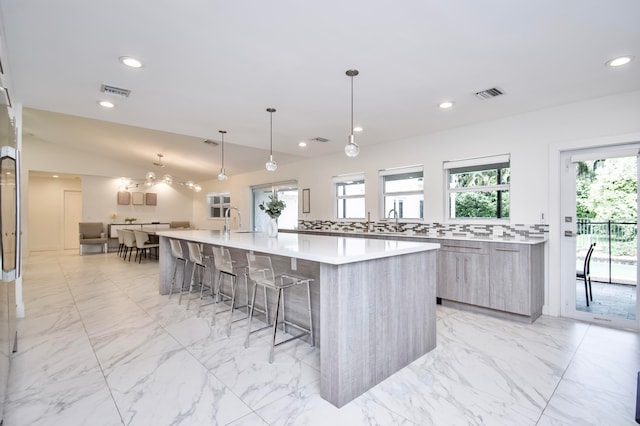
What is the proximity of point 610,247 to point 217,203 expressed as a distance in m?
10.1

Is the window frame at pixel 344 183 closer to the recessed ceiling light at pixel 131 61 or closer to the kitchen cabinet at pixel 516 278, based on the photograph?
the kitchen cabinet at pixel 516 278

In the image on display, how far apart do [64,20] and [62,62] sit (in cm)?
75

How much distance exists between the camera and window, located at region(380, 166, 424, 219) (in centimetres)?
502

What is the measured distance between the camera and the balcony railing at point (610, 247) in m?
3.27

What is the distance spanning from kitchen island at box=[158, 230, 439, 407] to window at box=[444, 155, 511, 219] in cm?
209

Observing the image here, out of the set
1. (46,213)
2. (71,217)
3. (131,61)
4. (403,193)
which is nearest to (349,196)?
(403,193)

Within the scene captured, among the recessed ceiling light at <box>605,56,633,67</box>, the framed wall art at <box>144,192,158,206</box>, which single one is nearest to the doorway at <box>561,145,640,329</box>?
the recessed ceiling light at <box>605,56,633,67</box>

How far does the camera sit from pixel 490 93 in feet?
10.6

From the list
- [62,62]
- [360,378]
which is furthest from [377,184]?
[62,62]

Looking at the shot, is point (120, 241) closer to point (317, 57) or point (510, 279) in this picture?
point (317, 57)

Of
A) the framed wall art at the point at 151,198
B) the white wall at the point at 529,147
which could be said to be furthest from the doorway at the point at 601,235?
the framed wall art at the point at 151,198

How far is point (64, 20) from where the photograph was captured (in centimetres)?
210

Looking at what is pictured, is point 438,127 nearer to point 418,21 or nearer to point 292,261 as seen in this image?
point 418,21

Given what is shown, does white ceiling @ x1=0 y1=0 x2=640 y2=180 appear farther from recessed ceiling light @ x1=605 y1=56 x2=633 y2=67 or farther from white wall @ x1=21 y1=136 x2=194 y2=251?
white wall @ x1=21 y1=136 x2=194 y2=251
